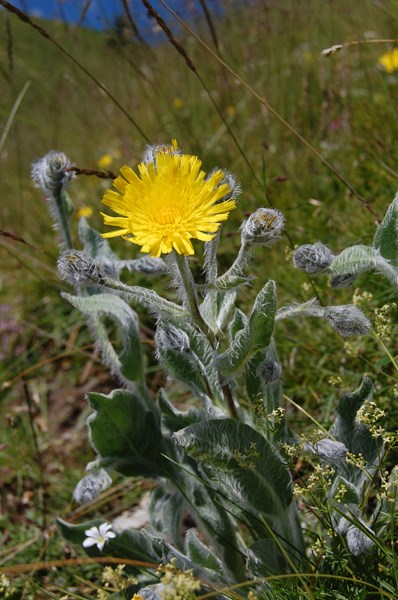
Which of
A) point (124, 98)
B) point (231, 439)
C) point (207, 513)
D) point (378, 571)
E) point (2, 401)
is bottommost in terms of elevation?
point (378, 571)

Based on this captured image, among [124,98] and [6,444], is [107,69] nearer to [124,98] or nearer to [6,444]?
[124,98]

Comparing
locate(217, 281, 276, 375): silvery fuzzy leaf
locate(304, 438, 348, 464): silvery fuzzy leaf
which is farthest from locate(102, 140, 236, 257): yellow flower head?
locate(304, 438, 348, 464): silvery fuzzy leaf

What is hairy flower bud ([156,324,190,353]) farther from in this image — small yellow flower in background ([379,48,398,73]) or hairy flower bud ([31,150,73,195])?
small yellow flower in background ([379,48,398,73])

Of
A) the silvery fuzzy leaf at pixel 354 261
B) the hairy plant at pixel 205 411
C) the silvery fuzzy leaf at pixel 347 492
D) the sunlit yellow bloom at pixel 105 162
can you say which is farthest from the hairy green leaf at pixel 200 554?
the sunlit yellow bloom at pixel 105 162

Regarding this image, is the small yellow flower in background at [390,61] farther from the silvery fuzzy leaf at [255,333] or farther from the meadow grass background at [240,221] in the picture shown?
the silvery fuzzy leaf at [255,333]

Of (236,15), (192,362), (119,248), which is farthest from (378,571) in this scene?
(236,15)

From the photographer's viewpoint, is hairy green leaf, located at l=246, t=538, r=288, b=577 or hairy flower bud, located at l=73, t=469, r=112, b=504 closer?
hairy green leaf, located at l=246, t=538, r=288, b=577

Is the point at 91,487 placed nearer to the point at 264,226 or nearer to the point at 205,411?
the point at 205,411
